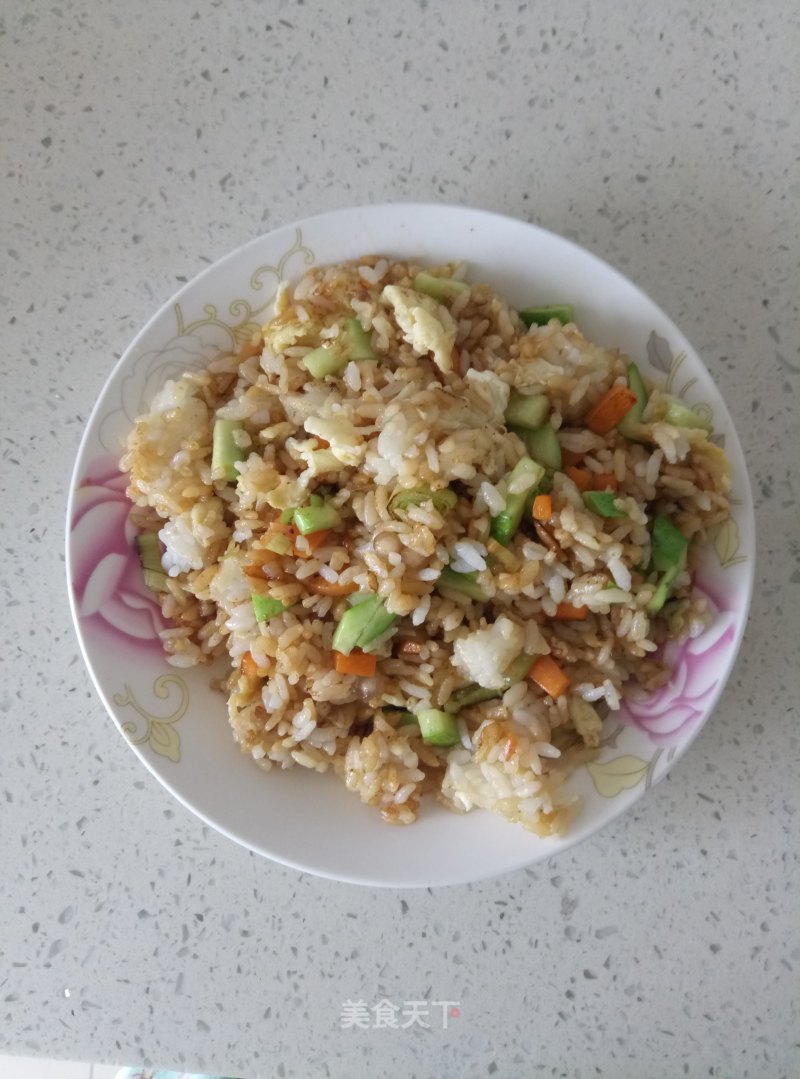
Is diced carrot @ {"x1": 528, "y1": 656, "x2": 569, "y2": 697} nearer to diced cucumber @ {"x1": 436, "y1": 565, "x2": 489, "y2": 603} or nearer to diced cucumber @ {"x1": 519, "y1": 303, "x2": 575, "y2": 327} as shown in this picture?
diced cucumber @ {"x1": 436, "y1": 565, "x2": 489, "y2": 603}

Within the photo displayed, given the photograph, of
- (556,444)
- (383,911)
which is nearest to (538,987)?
(383,911)

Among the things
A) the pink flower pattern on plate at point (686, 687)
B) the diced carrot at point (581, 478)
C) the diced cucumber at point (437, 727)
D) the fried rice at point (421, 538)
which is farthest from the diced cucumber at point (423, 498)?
the pink flower pattern on plate at point (686, 687)

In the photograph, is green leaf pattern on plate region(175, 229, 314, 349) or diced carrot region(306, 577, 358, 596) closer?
diced carrot region(306, 577, 358, 596)

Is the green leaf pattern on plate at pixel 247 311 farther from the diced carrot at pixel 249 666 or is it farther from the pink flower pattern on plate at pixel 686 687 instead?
the pink flower pattern on plate at pixel 686 687

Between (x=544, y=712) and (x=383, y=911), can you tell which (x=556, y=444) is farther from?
(x=383, y=911)

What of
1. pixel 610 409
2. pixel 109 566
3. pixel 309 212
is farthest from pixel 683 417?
pixel 109 566

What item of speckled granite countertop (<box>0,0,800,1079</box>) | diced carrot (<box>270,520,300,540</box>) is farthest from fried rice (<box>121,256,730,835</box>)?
speckled granite countertop (<box>0,0,800,1079</box>)

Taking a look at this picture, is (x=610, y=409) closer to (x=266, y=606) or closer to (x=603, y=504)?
(x=603, y=504)
